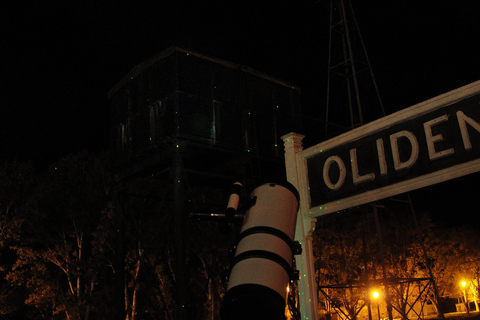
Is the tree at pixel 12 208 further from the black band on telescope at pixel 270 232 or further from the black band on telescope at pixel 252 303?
the black band on telescope at pixel 252 303

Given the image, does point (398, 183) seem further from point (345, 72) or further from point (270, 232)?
point (345, 72)

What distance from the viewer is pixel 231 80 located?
11.4 m

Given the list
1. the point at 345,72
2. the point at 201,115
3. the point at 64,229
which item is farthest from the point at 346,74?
the point at 64,229

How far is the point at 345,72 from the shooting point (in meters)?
17.5

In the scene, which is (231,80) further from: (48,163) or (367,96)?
(48,163)

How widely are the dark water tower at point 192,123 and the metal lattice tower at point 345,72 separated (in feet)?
15.8

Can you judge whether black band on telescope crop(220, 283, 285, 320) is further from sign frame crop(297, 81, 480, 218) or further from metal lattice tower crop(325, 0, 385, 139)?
metal lattice tower crop(325, 0, 385, 139)

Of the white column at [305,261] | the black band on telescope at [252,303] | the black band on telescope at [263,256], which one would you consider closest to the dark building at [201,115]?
the white column at [305,261]

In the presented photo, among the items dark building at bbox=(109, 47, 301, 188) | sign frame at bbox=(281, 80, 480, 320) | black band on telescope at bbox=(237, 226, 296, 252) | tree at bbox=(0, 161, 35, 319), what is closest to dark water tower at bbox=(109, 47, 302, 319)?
dark building at bbox=(109, 47, 301, 188)

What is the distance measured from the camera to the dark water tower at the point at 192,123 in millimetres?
10156

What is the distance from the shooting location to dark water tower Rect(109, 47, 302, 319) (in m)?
10.2

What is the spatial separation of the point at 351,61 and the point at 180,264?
9751mm

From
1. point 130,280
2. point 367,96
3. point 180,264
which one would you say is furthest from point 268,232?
point 130,280

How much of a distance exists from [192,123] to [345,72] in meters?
8.90
